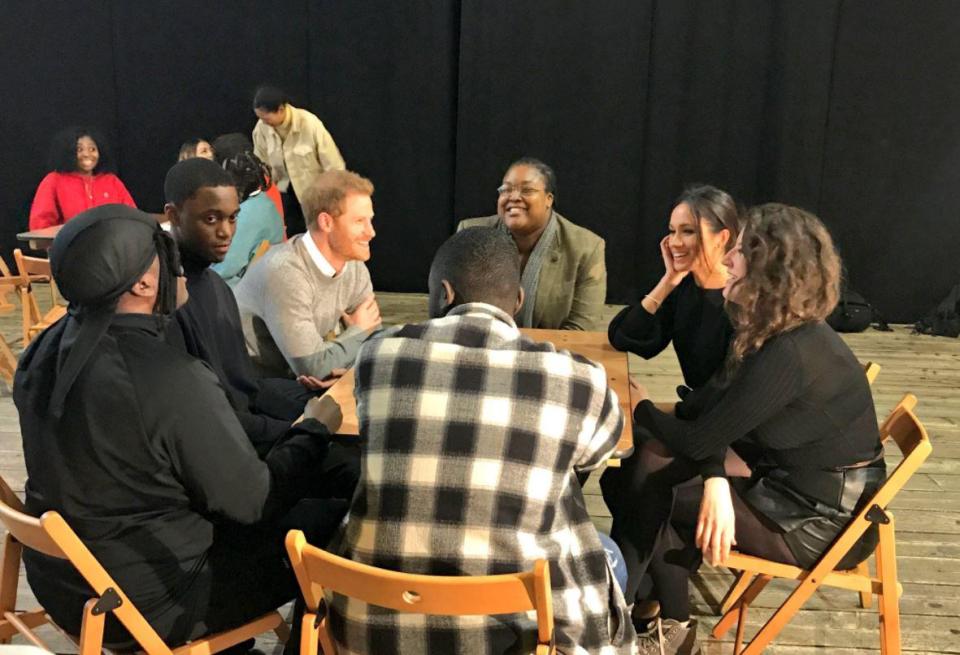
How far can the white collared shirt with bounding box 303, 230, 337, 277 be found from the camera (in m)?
2.68

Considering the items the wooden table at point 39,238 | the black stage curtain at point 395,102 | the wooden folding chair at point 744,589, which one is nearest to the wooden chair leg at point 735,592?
the wooden folding chair at point 744,589

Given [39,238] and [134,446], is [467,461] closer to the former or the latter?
[134,446]

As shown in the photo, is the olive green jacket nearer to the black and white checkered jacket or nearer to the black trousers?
the black trousers

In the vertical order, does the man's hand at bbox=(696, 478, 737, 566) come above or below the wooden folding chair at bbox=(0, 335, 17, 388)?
above

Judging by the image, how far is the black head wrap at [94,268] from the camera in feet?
4.83

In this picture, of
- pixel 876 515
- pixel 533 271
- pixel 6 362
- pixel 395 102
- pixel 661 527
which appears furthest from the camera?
pixel 395 102

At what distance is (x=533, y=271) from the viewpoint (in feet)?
10.5

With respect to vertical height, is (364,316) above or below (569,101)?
below

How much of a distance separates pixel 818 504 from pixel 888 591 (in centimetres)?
27

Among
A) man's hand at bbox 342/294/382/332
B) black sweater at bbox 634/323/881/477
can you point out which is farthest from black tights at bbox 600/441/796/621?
man's hand at bbox 342/294/382/332

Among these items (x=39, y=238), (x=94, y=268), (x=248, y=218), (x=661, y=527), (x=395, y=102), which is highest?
(x=395, y=102)

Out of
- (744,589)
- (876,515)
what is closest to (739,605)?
(744,589)

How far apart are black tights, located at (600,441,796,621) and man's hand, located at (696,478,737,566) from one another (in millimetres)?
91

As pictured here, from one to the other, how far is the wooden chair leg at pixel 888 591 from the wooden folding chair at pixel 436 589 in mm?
984
